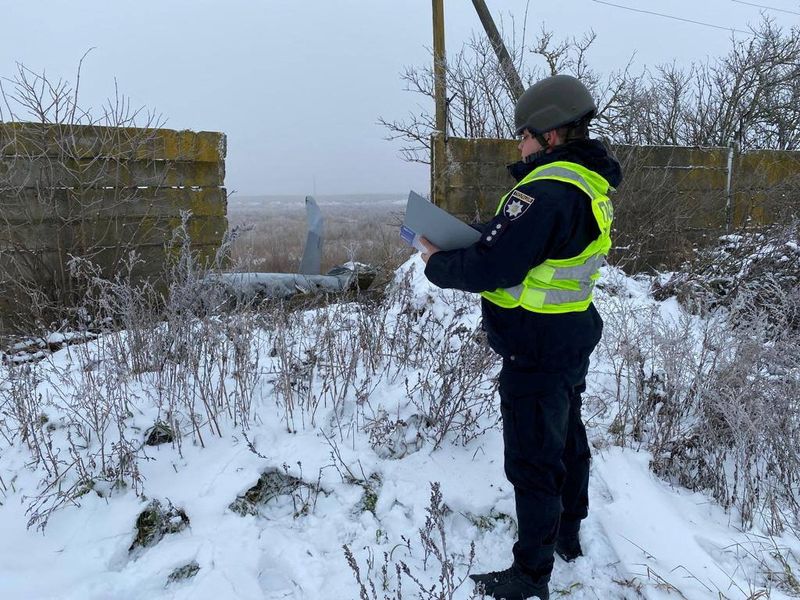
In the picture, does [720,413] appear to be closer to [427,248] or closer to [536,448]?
[536,448]

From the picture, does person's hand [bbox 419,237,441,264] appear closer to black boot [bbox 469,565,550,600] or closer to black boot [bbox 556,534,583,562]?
black boot [bbox 469,565,550,600]

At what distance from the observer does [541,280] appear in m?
1.90

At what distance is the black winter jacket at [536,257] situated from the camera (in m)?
1.81

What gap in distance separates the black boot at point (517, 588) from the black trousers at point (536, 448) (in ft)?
0.10

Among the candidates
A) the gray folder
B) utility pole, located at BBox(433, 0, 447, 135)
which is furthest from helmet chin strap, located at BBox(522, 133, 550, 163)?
utility pole, located at BBox(433, 0, 447, 135)

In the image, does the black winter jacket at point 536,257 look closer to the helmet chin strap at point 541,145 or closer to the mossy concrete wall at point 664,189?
the helmet chin strap at point 541,145

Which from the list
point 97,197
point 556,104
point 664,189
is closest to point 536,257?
point 556,104

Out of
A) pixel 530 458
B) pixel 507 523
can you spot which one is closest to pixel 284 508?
pixel 507 523

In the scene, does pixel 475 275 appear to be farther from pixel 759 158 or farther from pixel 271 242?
pixel 271 242

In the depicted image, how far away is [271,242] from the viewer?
2138 centimetres

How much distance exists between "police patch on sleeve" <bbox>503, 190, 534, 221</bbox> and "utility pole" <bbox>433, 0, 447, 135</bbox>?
26.9ft

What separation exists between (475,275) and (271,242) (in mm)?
20269

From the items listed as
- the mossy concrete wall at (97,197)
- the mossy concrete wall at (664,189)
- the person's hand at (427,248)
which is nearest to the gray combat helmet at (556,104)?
the person's hand at (427,248)

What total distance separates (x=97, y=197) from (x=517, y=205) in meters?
5.25
